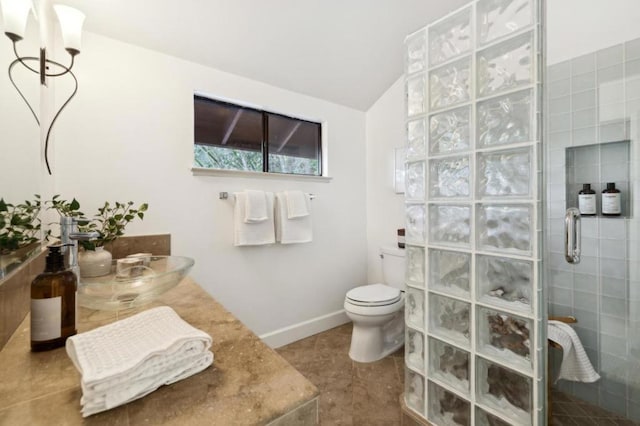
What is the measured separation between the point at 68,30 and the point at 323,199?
175 centimetres

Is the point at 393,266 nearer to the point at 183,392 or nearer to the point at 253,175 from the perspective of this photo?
the point at 253,175

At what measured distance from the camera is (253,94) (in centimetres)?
198

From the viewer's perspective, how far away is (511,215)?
1.00 metres

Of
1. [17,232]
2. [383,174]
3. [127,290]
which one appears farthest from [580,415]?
[17,232]

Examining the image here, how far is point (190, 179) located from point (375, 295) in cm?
144

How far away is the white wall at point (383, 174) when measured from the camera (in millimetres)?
2334

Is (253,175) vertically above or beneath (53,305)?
above

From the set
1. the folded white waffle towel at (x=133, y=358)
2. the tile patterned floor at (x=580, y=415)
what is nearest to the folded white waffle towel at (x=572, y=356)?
the tile patterned floor at (x=580, y=415)

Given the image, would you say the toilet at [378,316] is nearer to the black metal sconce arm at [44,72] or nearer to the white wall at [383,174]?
the white wall at [383,174]

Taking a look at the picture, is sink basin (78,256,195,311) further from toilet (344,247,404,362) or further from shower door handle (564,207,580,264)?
shower door handle (564,207,580,264)

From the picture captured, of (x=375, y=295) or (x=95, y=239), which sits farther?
(x=375, y=295)

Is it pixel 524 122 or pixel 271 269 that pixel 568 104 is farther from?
pixel 271 269

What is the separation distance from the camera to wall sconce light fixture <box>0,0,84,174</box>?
771mm

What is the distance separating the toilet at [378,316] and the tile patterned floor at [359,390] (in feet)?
0.24
